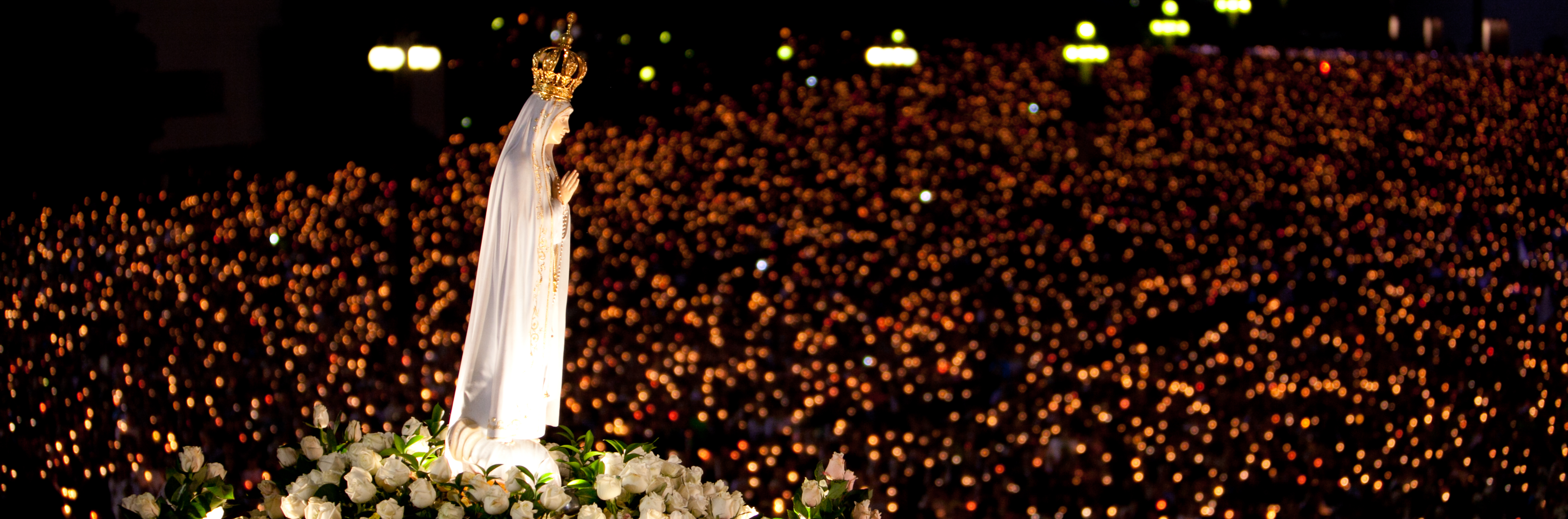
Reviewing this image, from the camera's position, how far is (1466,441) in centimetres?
398

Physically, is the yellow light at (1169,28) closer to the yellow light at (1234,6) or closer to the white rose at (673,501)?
the yellow light at (1234,6)

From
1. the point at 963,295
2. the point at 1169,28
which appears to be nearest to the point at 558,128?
the point at 963,295

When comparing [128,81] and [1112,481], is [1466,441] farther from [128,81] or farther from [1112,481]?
[128,81]

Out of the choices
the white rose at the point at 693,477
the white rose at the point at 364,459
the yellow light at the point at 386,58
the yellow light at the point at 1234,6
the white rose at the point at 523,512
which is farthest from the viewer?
the yellow light at the point at 1234,6

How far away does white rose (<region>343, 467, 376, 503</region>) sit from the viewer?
1401mm

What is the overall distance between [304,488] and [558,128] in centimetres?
57

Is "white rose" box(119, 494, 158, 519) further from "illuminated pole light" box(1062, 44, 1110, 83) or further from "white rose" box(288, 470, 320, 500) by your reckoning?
"illuminated pole light" box(1062, 44, 1110, 83)

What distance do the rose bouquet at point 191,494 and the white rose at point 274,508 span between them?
0.08 meters

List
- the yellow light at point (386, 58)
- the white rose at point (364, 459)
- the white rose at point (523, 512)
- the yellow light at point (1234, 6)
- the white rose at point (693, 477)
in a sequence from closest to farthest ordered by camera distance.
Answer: the white rose at point (523, 512) < the white rose at point (364, 459) < the white rose at point (693, 477) < the yellow light at point (386, 58) < the yellow light at point (1234, 6)

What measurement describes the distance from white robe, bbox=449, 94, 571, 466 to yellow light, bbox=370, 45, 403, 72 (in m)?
2.44

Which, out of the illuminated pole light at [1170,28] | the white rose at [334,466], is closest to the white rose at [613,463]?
the white rose at [334,466]

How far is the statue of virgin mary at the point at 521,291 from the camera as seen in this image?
1.50m

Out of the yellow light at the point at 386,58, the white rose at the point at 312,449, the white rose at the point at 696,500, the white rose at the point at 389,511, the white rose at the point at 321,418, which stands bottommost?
the white rose at the point at 696,500

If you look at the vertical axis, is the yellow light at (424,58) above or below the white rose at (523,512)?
above
